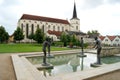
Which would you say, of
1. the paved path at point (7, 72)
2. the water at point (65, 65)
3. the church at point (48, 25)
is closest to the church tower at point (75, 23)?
the church at point (48, 25)

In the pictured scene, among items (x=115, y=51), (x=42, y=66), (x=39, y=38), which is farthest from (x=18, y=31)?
(x=42, y=66)

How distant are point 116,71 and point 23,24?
80.3 metres

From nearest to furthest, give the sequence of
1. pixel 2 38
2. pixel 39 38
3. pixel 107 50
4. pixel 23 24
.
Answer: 1. pixel 107 50
2. pixel 39 38
3. pixel 2 38
4. pixel 23 24

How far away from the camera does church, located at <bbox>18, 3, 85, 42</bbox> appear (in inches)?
3290

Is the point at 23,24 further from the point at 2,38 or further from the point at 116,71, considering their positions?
the point at 116,71

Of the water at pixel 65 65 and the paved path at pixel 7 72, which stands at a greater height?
the paved path at pixel 7 72

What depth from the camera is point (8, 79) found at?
7.00 metres

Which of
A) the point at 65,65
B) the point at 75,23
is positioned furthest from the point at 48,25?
the point at 65,65

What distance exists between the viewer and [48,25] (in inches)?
3733

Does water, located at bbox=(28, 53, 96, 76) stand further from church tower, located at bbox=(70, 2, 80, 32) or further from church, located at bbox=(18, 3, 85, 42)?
church tower, located at bbox=(70, 2, 80, 32)

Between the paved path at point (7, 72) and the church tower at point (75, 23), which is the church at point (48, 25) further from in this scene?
the paved path at point (7, 72)

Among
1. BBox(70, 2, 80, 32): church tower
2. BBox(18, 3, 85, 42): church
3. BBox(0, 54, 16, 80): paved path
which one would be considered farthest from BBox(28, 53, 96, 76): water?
BBox(70, 2, 80, 32): church tower

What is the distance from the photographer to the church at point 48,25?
83562mm

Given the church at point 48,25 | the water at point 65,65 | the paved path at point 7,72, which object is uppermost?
the church at point 48,25
